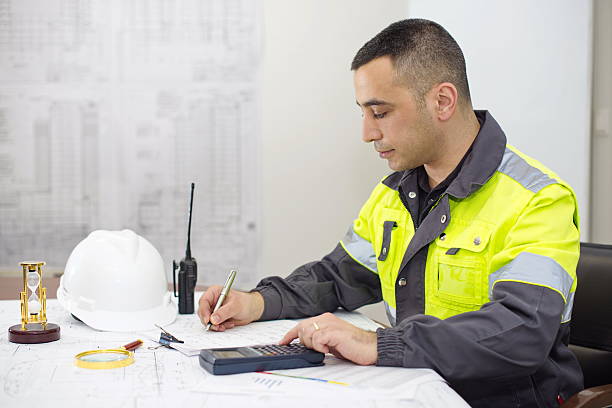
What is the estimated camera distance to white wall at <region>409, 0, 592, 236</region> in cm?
275

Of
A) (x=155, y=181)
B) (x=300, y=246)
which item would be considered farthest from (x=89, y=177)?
(x=300, y=246)

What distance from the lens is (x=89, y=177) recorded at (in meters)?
3.11

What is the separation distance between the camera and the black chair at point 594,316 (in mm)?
1576

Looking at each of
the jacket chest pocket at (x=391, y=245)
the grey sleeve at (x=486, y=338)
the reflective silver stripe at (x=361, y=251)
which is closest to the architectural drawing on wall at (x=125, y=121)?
the reflective silver stripe at (x=361, y=251)

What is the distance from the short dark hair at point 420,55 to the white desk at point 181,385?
70cm

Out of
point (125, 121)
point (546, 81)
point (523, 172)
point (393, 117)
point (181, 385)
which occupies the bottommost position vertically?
point (181, 385)

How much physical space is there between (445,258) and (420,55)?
48 cm

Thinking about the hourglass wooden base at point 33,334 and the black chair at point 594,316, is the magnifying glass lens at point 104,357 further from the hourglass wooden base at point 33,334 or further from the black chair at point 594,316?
the black chair at point 594,316

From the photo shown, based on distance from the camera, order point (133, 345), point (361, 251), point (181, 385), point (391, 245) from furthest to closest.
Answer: point (361, 251) < point (391, 245) < point (133, 345) < point (181, 385)

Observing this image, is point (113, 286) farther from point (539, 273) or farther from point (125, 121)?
point (125, 121)

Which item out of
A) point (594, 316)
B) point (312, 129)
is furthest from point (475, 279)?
point (312, 129)

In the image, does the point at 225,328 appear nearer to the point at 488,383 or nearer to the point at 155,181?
the point at 488,383

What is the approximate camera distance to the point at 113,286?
1539 mm

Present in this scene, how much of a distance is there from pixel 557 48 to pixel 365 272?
1481mm
